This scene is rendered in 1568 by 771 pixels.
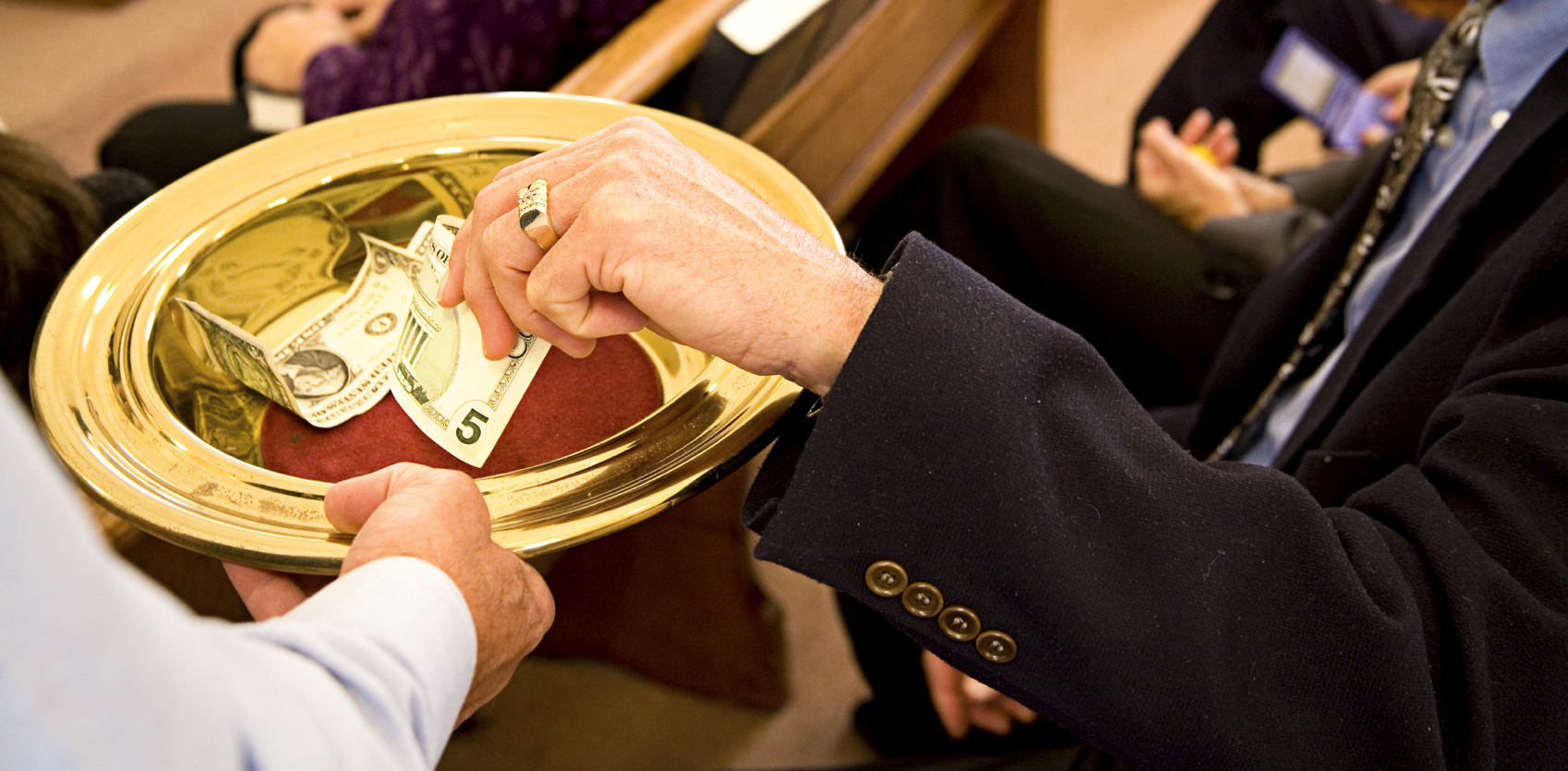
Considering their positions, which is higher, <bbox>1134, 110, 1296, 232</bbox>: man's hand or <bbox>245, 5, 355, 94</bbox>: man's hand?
<bbox>1134, 110, 1296, 232</bbox>: man's hand

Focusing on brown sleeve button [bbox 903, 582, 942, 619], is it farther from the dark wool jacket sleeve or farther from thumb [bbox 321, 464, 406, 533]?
thumb [bbox 321, 464, 406, 533]

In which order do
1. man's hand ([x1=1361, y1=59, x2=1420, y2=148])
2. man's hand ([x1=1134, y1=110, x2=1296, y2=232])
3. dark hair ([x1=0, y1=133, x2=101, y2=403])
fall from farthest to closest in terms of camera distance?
man's hand ([x1=1361, y1=59, x2=1420, y2=148])
man's hand ([x1=1134, y1=110, x2=1296, y2=232])
dark hair ([x1=0, y1=133, x2=101, y2=403])

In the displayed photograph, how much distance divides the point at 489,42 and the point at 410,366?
615 mm

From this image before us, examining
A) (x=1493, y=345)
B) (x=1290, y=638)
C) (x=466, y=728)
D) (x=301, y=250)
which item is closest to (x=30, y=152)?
(x=301, y=250)

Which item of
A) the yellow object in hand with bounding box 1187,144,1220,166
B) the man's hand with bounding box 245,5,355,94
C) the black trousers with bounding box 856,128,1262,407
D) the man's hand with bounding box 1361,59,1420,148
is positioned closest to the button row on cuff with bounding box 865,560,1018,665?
the black trousers with bounding box 856,128,1262,407

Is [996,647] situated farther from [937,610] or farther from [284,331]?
[284,331]

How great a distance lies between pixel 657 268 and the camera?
47cm

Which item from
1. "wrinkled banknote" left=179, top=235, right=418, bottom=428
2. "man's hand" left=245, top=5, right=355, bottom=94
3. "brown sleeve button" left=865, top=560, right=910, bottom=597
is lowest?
"man's hand" left=245, top=5, right=355, bottom=94

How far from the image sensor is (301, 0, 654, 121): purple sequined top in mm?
1000

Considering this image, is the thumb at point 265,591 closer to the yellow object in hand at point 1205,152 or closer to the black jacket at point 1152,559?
the black jacket at point 1152,559

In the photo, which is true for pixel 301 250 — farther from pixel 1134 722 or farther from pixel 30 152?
pixel 1134 722

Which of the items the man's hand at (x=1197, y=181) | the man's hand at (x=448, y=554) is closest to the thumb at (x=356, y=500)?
the man's hand at (x=448, y=554)

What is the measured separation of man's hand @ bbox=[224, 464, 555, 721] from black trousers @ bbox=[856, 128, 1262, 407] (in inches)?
23.4

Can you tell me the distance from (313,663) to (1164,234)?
100cm
